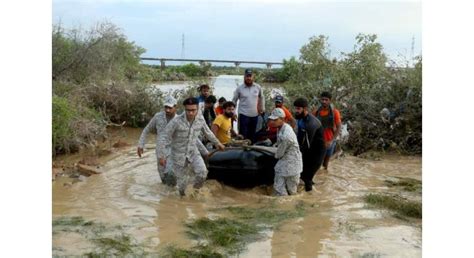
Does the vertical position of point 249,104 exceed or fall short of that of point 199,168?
it exceeds it

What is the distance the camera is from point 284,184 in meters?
7.69

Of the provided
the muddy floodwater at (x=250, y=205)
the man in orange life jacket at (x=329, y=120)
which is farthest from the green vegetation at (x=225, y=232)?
the man in orange life jacket at (x=329, y=120)

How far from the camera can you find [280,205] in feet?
24.4

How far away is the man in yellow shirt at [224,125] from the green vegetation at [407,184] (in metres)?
3.07

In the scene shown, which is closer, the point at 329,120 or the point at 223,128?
the point at 223,128

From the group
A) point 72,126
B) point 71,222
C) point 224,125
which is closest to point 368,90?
point 224,125

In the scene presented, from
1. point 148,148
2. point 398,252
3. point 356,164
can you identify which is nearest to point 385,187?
point 356,164

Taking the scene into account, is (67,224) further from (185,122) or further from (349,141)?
(349,141)

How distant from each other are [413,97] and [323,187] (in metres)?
4.62

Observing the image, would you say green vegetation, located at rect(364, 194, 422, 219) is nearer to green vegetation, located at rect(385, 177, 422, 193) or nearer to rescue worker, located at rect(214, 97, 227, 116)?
green vegetation, located at rect(385, 177, 422, 193)

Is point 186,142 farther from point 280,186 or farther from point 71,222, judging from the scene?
point 71,222

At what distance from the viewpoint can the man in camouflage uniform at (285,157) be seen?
24.0 ft

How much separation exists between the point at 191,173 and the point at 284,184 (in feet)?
4.68

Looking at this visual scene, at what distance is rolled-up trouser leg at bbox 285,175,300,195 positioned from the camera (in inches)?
300
